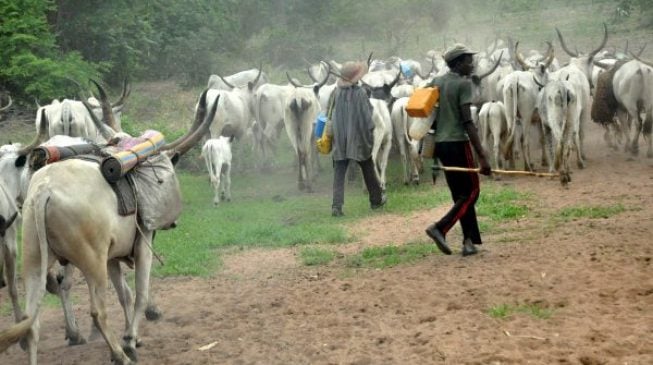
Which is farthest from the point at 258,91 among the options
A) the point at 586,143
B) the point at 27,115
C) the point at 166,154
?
the point at 166,154

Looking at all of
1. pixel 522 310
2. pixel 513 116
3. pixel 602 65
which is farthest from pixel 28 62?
pixel 522 310

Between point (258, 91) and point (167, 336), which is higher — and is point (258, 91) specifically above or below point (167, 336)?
above

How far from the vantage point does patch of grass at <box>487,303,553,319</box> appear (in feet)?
22.5

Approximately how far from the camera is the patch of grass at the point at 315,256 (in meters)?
10.1

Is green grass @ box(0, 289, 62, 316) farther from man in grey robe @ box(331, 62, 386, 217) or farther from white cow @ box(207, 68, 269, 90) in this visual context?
white cow @ box(207, 68, 269, 90)

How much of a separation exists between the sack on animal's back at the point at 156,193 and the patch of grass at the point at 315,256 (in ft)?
8.76

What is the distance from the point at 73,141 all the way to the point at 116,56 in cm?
1676

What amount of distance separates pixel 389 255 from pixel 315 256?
→ 0.87 m

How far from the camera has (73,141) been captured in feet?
29.0

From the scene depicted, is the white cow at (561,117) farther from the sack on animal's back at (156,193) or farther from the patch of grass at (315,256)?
the sack on animal's back at (156,193)

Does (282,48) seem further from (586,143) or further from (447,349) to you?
(447,349)

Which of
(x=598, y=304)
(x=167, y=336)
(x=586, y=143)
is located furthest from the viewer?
(x=586, y=143)

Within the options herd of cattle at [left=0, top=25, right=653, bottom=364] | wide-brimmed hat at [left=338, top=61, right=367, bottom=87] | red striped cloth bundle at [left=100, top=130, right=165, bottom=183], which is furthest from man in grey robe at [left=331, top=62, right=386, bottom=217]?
red striped cloth bundle at [left=100, top=130, right=165, bottom=183]

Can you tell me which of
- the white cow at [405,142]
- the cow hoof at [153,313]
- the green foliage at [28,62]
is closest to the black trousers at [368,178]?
the white cow at [405,142]
